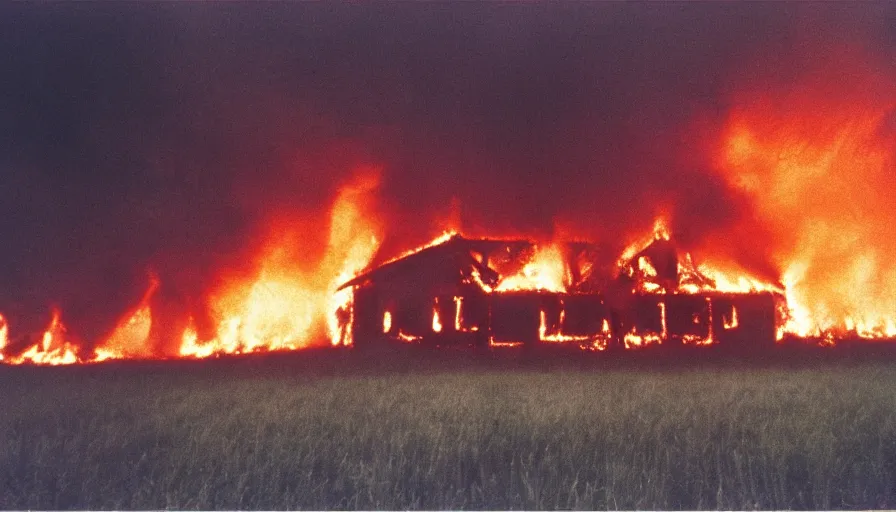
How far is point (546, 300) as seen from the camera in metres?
8.98

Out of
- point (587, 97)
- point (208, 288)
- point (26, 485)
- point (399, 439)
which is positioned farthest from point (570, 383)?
point (26, 485)

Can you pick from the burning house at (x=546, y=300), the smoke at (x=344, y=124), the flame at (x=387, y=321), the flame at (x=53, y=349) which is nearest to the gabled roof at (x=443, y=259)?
→ the burning house at (x=546, y=300)

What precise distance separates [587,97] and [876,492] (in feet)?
17.9

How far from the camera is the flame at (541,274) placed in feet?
29.6

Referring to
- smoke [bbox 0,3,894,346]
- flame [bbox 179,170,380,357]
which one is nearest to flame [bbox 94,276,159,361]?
smoke [bbox 0,3,894,346]

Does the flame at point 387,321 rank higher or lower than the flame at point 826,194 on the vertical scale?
lower

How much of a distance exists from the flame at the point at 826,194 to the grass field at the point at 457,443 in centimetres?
169

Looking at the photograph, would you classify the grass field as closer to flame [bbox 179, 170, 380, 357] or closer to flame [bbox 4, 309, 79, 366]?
flame [bbox 4, 309, 79, 366]

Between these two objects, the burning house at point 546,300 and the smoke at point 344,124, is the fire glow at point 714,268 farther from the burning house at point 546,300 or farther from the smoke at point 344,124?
the smoke at point 344,124

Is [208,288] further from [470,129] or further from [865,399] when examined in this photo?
[865,399]

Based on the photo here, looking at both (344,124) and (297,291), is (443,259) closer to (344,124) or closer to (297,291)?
(297,291)

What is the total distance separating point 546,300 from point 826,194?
157 inches

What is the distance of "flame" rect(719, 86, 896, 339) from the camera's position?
860 centimetres

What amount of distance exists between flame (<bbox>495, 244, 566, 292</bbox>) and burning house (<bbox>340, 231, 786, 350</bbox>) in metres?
0.01
